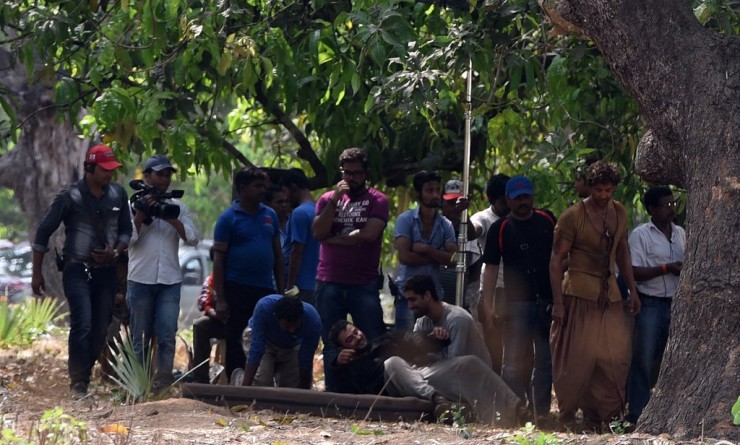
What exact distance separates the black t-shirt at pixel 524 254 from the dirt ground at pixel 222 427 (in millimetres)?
1361

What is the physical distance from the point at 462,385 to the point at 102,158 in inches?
119

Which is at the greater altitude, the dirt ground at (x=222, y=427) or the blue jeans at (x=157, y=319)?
the blue jeans at (x=157, y=319)

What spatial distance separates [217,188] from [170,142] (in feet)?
77.7

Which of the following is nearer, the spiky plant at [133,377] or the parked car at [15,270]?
the spiky plant at [133,377]

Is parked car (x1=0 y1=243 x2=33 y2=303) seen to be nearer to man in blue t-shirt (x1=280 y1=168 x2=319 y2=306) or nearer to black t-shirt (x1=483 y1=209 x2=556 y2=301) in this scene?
man in blue t-shirt (x1=280 y1=168 x2=319 y2=306)

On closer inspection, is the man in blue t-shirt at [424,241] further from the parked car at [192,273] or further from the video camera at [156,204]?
the parked car at [192,273]

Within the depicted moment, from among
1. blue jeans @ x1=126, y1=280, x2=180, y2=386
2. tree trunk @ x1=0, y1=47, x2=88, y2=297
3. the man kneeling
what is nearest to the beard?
the man kneeling

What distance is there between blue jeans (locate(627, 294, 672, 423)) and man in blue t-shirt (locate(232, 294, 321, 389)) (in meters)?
2.24

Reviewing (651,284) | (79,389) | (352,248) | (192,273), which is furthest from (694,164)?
(192,273)

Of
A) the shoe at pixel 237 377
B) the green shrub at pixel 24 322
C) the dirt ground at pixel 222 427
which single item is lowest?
the dirt ground at pixel 222 427

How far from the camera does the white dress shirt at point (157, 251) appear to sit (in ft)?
31.7

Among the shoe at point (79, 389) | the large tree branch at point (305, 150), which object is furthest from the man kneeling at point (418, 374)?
the large tree branch at point (305, 150)

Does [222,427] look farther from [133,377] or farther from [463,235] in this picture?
[463,235]

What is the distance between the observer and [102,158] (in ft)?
31.0
